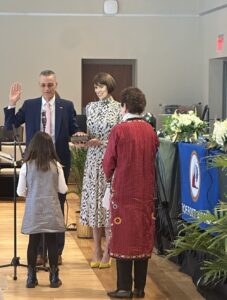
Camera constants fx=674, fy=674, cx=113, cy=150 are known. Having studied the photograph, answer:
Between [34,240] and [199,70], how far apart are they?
878 centimetres

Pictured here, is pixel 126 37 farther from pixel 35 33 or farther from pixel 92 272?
pixel 92 272

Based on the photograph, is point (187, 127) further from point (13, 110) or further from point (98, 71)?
point (98, 71)

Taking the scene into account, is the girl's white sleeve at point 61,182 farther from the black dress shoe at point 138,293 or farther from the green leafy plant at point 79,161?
the green leafy plant at point 79,161

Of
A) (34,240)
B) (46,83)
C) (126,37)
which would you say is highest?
(126,37)

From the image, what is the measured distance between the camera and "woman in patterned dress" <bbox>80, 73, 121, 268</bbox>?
573 centimetres

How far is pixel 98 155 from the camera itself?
5797 millimetres

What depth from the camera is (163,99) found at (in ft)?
43.3

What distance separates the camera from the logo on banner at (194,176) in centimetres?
514

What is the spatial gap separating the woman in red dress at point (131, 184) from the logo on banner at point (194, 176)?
53 centimetres

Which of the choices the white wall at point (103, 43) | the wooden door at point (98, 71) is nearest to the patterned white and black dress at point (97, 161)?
the white wall at point (103, 43)

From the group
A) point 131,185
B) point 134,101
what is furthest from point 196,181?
point 134,101

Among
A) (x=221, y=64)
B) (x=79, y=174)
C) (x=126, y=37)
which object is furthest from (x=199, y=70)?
(x=79, y=174)

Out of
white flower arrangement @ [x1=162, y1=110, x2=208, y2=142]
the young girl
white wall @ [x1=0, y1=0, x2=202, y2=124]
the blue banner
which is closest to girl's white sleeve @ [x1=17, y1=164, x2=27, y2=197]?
the young girl

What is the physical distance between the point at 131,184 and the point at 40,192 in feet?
2.51
